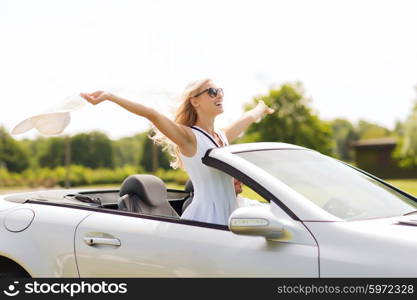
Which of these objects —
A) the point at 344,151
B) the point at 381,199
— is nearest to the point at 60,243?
the point at 381,199

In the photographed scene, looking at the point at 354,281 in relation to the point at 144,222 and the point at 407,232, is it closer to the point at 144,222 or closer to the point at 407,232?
the point at 407,232

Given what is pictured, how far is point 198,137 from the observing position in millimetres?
3986

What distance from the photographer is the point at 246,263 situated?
10.5 ft

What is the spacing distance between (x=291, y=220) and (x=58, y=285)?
1.40m

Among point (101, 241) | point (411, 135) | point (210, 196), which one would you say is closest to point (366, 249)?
point (210, 196)

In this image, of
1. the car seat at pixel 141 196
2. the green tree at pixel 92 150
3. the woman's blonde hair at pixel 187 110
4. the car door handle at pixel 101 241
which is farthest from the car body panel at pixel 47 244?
the green tree at pixel 92 150

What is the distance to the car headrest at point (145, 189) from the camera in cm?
455

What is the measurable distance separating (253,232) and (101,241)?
3.22 ft

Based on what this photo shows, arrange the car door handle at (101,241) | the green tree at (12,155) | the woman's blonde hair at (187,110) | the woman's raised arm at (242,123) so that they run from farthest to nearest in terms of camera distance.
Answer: the green tree at (12,155) < the woman's raised arm at (242,123) < the woman's blonde hair at (187,110) < the car door handle at (101,241)

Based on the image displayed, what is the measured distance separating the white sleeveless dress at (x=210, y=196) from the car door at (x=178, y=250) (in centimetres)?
22

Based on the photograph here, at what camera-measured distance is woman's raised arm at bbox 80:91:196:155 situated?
12.4 ft

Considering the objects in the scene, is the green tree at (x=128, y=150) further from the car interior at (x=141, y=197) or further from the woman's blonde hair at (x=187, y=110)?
the woman's blonde hair at (x=187, y=110)

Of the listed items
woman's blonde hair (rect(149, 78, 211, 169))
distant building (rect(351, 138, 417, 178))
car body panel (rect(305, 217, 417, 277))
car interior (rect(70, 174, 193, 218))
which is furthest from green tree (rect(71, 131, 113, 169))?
car body panel (rect(305, 217, 417, 277))

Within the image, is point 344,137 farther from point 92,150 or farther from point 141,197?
point 141,197
